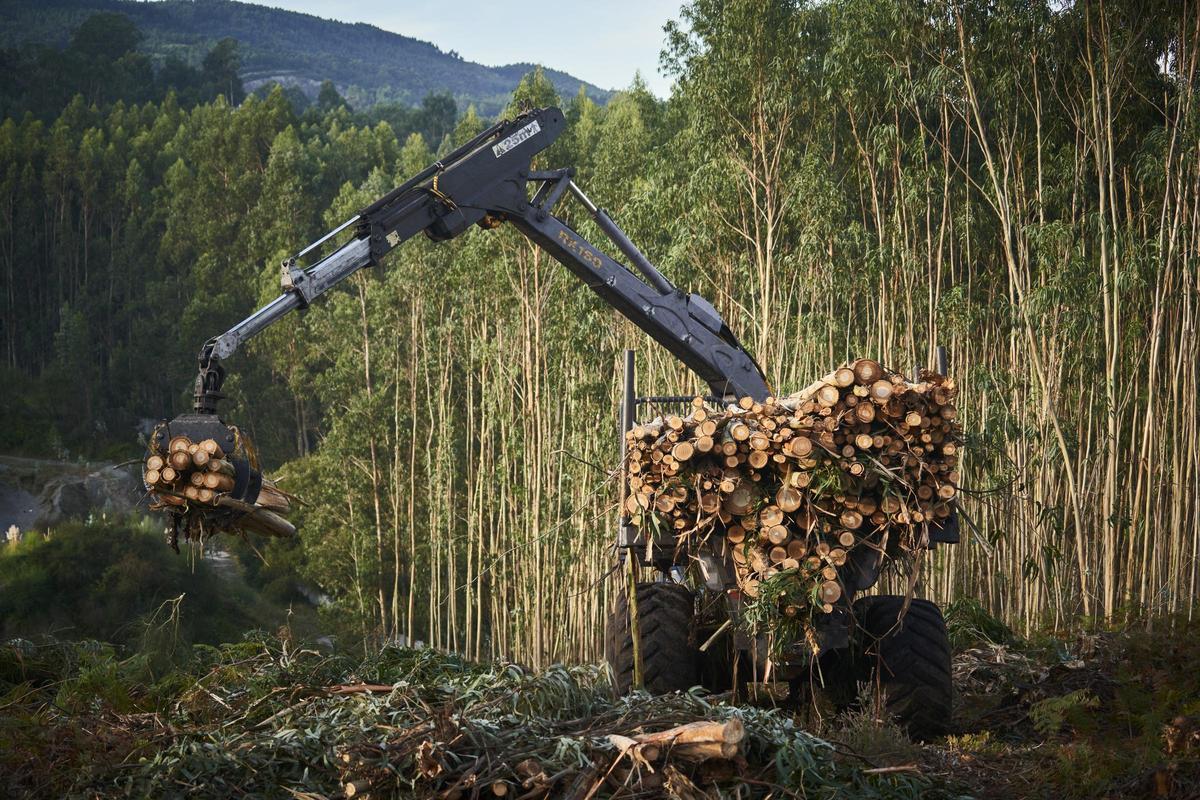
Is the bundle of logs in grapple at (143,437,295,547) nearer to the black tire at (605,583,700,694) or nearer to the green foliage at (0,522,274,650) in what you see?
the black tire at (605,583,700,694)

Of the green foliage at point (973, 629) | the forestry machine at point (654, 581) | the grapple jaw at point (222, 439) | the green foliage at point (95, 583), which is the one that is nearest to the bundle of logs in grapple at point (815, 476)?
the forestry machine at point (654, 581)

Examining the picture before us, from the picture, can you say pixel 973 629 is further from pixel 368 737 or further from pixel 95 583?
pixel 95 583

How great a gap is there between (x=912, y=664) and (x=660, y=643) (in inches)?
53.0

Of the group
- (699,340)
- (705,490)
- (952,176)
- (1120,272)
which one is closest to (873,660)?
(705,490)

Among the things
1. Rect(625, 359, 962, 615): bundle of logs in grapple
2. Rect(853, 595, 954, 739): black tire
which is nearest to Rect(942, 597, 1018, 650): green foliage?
Rect(853, 595, 954, 739): black tire

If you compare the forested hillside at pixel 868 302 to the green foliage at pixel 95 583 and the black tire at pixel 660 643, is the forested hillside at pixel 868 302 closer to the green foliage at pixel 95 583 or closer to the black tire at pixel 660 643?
the black tire at pixel 660 643

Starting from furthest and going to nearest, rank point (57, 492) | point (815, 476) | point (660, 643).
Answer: point (57, 492) → point (660, 643) → point (815, 476)

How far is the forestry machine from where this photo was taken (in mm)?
6855

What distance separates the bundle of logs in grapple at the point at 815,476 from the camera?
21.1 feet

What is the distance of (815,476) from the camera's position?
6438 mm

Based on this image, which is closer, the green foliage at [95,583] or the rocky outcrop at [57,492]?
the green foliage at [95,583]

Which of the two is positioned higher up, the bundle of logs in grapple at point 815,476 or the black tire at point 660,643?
the bundle of logs in grapple at point 815,476

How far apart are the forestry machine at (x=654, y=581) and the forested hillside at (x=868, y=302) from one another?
0.70 meters

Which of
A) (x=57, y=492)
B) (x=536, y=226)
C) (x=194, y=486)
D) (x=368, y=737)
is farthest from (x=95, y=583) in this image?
(x=368, y=737)
